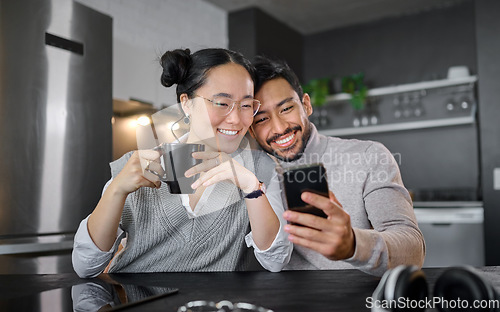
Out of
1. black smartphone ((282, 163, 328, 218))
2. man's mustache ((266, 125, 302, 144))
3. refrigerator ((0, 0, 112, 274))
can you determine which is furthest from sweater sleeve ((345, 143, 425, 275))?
refrigerator ((0, 0, 112, 274))

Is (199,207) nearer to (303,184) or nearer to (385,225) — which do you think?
(385,225)

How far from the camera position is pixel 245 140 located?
1.48m

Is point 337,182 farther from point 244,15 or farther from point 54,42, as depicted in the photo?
point 244,15

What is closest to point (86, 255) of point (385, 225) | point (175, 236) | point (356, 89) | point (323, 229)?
point (175, 236)

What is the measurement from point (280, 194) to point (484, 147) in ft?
8.33

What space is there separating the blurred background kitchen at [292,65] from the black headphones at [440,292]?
2.93 feet

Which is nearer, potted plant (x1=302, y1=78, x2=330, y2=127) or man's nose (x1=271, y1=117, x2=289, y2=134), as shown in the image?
man's nose (x1=271, y1=117, x2=289, y2=134)

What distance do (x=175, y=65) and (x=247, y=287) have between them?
0.77m

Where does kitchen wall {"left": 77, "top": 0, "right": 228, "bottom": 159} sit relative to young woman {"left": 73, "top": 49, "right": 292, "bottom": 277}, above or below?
above

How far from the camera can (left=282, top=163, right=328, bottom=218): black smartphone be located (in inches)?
28.3

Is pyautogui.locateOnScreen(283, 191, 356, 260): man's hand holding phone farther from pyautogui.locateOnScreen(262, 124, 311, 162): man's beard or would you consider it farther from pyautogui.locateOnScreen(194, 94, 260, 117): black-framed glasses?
pyautogui.locateOnScreen(262, 124, 311, 162): man's beard

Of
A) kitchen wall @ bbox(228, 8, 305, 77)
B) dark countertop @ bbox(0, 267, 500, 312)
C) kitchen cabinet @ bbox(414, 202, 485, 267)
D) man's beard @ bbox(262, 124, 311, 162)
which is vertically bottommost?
kitchen cabinet @ bbox(414, 202, 485, 267)

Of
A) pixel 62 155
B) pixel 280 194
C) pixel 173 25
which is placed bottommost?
pixel 280 194

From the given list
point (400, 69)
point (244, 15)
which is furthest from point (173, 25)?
point (400, 69)
